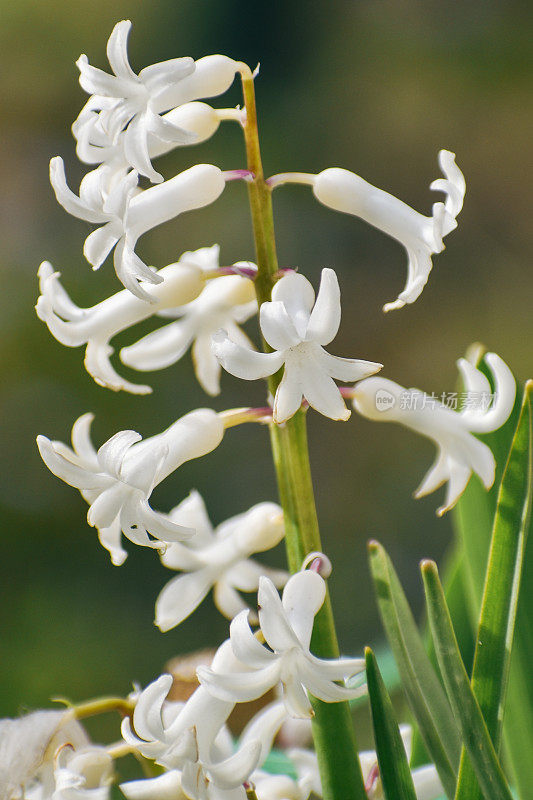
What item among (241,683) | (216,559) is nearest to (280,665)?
(241,683)

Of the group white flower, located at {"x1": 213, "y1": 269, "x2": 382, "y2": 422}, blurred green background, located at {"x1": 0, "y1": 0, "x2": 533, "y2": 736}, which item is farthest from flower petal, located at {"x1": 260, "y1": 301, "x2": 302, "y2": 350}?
blurred green background, located at {"x1": 0, "y1": 0, "x2": 533, "y2": 736}

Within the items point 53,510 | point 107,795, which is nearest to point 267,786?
point 107,795

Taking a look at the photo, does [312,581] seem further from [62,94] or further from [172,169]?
[62,94]

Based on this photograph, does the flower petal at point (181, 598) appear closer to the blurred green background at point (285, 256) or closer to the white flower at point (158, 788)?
the white flower at point (158, 788)

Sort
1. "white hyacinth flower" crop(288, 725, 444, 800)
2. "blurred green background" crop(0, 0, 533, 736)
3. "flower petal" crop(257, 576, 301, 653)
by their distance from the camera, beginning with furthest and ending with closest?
"blurred green background" crop(0, 0, 533, 736) → "white hyacinth flower" crop(288, 725, 444, 800) → "flower petal" crop(257, 576, 301, 653)

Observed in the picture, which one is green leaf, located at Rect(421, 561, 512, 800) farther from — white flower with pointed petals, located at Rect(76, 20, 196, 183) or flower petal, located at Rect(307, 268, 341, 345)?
white flower with pointed petals, located at Rect(76, 20, 196, 183)

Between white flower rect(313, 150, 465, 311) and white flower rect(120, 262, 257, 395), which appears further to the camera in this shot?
white flower rect(120, 262, 257, 395)

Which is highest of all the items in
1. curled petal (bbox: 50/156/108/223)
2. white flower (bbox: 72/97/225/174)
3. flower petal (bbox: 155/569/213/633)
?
white flower (bbox: 72/97/225/174)

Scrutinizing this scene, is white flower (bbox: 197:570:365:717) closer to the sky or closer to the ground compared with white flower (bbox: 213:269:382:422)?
closer to the ground
